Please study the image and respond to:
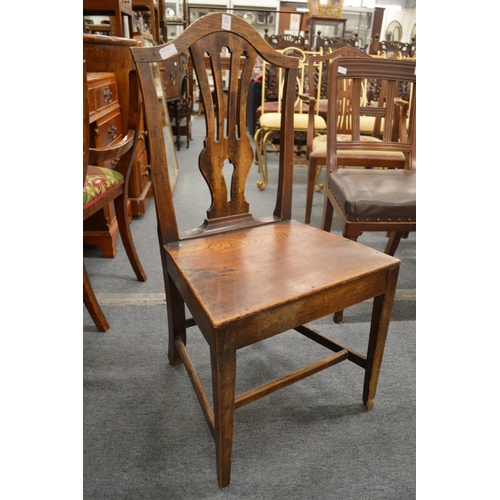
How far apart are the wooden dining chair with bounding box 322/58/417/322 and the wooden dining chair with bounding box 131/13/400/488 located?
1.10ft

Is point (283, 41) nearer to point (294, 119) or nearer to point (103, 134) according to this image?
point (294, 119)

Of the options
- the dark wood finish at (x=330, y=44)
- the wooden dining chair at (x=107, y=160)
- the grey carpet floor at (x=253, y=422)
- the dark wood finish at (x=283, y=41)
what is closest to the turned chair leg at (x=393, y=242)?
the grey carpet floor at (x=253, y=422)

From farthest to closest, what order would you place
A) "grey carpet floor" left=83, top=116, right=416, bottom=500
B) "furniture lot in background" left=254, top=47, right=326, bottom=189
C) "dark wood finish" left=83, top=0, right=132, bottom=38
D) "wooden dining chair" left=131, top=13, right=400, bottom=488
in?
"furniture lot in background" left=254, top=47, right=326, bottom=189 → "dark wood finish" left=83, top=0, right=132, bottom=38 → "grey carpet floor" left=83, top=116, right=416, bottom=500 → "wooden dining chair" left=131, top=13, right=400, bottom=488

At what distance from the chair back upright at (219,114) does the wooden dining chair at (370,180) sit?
1.10 feet

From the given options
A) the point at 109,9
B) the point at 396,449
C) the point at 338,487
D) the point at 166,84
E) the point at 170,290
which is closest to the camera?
the point at 338,487

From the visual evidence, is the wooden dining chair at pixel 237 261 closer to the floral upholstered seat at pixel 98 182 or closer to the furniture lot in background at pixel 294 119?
the floral upholstered seat at pixel 98 182

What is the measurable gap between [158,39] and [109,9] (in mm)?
1696

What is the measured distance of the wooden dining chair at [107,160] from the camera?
1250 millimetres

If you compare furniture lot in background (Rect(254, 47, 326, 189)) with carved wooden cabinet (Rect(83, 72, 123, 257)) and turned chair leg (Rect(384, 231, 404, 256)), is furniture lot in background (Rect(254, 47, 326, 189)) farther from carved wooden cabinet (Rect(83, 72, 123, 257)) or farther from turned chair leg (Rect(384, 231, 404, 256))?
carved wooden cabinet (Rect(83, 72, 123, 257))

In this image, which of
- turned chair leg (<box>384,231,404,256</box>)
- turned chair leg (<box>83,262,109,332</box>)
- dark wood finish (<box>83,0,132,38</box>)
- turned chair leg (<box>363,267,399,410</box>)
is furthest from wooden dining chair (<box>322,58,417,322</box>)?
dark wood finish (<box>83,0,132,38</box>)

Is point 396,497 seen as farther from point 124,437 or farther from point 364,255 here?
point 124,437

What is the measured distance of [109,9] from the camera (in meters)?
2.29

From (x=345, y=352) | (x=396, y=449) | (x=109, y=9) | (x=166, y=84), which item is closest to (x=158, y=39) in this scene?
(x=166, y=84)

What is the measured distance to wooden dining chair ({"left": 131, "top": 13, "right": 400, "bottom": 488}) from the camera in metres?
0.82
